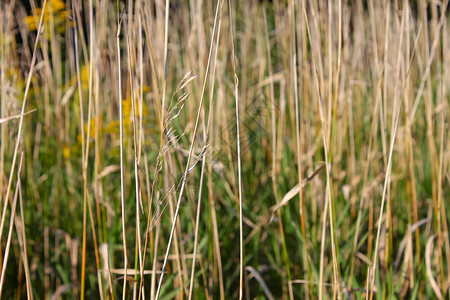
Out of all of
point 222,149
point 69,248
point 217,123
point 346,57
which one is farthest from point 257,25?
point 69,248

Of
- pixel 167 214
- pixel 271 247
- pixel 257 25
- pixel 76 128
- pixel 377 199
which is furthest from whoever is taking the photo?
pixel 76 128

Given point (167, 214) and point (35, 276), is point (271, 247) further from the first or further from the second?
point (35, 276)

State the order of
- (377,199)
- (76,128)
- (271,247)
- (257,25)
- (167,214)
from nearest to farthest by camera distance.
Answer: (167,214), (271,247), (377,199), (257,25), (76,128)

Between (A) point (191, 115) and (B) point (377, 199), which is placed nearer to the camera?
(A) point (191, 115)

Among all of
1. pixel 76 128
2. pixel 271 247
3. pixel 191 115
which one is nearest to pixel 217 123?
pixel 191 115

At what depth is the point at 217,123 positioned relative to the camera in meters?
1.12

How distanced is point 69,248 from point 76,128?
2.88ft

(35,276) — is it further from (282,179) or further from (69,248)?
(282,179)

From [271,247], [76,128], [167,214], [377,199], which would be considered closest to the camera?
[167,214]

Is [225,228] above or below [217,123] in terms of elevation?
below

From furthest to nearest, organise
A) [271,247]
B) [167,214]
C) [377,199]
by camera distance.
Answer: [377,199]
[271,247]
[167,214]

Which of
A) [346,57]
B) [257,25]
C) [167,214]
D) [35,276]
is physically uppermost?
[257,25]

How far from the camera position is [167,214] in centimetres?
98

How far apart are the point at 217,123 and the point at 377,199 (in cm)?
48
